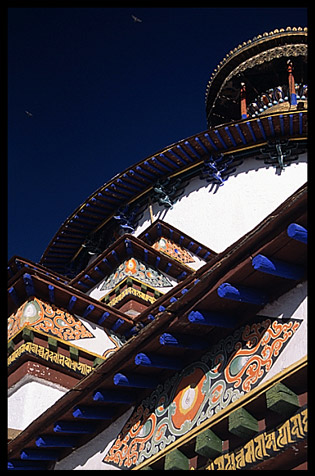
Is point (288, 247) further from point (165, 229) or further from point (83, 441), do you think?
point (165, 229)

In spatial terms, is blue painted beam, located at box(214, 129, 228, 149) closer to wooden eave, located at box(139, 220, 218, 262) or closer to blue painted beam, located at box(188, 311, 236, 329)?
wooden eave, located at box(139, 220, 218, 262)

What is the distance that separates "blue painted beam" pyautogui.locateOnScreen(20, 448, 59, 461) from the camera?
5793 millimetres

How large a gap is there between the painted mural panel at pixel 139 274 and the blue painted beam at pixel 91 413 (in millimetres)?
4906

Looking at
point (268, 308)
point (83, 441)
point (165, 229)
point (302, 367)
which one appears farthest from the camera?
point (165, 229)

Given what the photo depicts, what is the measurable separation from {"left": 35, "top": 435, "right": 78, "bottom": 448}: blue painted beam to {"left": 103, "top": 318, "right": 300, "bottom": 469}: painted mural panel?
48 centimetres

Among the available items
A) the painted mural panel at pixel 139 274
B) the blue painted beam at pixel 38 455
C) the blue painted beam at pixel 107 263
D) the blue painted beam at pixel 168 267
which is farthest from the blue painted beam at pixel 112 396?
the blue painted beam at pixel 107 263

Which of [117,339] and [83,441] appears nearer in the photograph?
[83,441]

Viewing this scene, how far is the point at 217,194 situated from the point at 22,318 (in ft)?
19.4

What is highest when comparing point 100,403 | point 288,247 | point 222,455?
point 288,247

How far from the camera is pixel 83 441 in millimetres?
5895

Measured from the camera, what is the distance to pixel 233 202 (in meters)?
12.3

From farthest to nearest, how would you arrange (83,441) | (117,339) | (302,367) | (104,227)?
(104,227)
(117,339)
(83,441)
(302,367)

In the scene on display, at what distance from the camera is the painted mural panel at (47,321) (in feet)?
25.1

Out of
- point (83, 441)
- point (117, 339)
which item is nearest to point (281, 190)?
point (117, 339)
